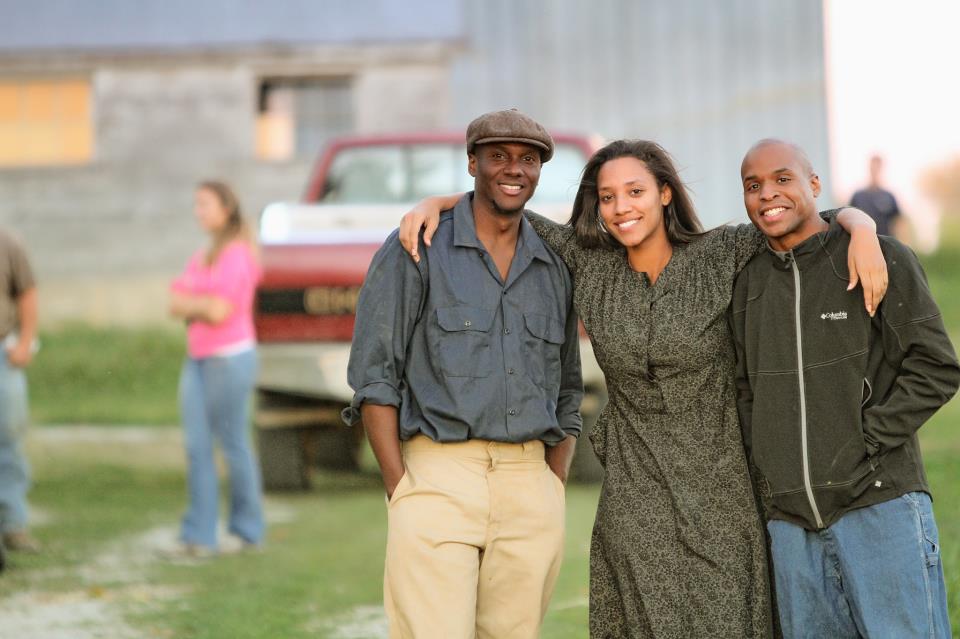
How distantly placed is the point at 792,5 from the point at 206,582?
10.2 metres

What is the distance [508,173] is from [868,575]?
128cm

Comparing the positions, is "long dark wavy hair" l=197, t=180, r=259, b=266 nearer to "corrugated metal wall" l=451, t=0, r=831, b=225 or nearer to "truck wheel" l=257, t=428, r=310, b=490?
"truck wheel" l=257, t=428, r=310, b=490

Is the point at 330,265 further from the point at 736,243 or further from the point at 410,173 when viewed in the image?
the point at 736,243

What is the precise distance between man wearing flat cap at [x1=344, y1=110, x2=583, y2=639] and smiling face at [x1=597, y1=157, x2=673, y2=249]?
19 centimetres

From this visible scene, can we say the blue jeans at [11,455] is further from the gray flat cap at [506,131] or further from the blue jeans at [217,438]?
the gray flat cap at [506,131]

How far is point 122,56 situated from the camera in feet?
52.0

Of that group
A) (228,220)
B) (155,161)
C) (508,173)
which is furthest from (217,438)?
(155,161)

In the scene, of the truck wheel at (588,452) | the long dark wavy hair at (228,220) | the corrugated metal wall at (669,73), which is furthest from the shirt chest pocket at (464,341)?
the corrugated metal wall at (669,73)

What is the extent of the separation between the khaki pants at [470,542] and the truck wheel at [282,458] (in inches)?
214

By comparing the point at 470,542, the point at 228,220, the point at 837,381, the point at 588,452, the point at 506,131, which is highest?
the point at 506,131

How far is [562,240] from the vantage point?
3.59m

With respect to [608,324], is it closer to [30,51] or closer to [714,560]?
[714,560]

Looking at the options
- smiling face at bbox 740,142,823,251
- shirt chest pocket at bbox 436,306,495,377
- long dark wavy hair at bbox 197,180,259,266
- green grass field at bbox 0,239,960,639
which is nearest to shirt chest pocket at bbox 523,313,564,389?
shirt chest pocket at bbox 436,306,495,377

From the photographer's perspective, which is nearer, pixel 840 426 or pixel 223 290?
pixel 840 426
